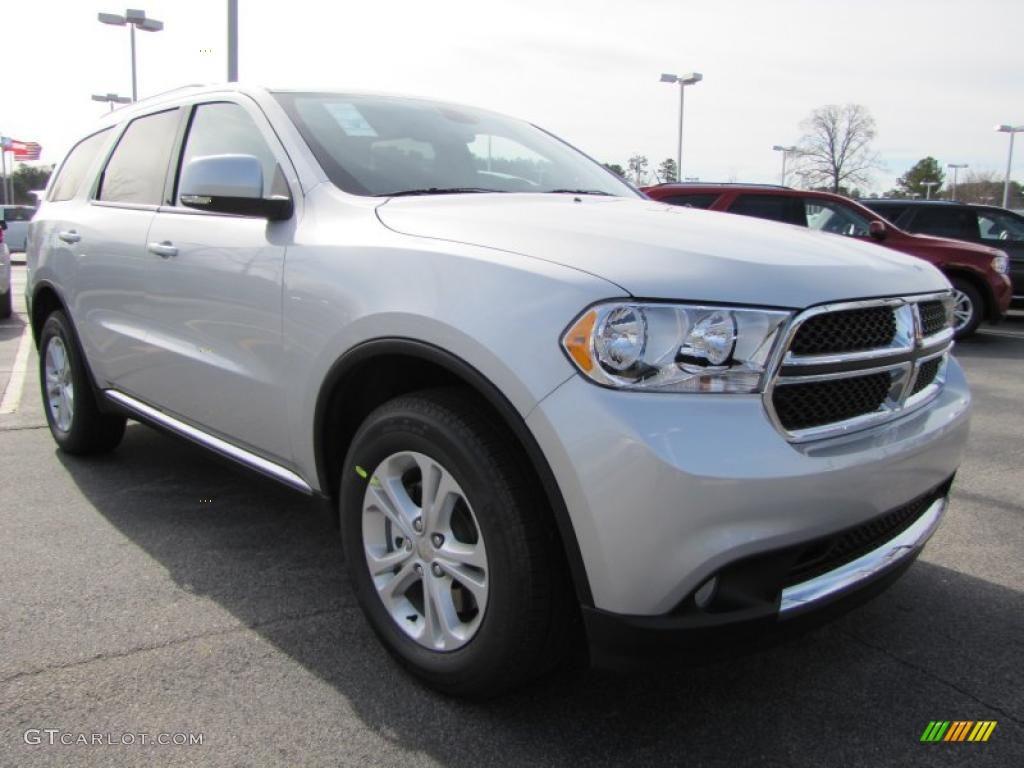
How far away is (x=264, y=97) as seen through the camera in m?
3.18

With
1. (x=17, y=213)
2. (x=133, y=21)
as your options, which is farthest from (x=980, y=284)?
(x=17, y=213)

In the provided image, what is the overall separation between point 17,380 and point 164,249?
4.77 meters

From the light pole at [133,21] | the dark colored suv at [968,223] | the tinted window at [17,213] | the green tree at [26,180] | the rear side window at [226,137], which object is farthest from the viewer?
the green tree at [26,180]

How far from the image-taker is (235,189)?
9.36ft

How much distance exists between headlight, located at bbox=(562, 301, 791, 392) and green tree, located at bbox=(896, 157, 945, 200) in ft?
294

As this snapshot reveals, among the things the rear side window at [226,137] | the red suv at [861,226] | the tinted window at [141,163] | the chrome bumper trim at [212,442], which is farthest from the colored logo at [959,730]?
the red suv at [861,226]

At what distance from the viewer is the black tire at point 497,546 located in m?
2.05

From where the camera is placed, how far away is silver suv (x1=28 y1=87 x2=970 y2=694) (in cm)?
190

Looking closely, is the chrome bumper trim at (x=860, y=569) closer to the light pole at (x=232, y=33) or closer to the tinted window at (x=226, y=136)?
the tinted window at (x=226, y=136)

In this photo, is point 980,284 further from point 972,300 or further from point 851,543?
point 851,543

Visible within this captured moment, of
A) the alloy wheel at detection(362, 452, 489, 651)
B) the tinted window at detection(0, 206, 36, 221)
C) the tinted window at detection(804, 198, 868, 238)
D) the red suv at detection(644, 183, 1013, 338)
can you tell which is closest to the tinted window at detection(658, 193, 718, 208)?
the red suv at detection(644, 183, 1013, 338)

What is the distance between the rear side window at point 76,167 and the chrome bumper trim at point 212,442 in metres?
1.30

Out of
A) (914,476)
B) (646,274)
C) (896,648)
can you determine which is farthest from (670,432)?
(896,648)

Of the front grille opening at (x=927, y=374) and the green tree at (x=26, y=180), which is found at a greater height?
the green tree at (x=26, y=180)
